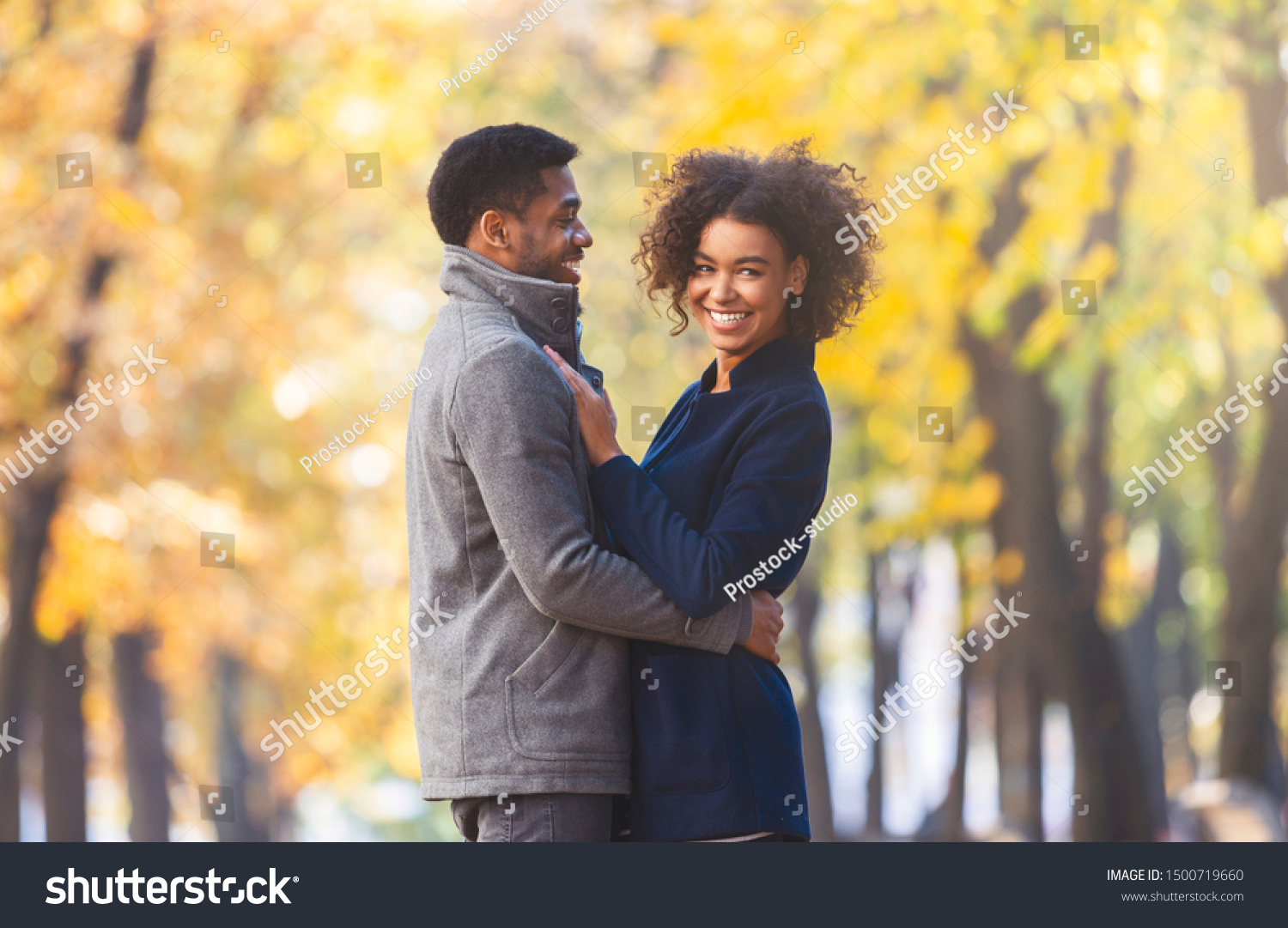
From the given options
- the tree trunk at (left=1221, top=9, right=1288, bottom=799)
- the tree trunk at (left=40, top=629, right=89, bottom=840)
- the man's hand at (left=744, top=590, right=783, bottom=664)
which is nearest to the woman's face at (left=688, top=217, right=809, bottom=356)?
the man's hand at (left=744, top=590, right=783, bottom=664)

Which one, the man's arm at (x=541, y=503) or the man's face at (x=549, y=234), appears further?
the man's face at (x=549, y=234)

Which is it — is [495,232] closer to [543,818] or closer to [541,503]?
[541,503]

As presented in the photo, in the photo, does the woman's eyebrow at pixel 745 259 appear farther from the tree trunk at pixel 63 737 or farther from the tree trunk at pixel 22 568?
the tree trunk at pixel 63 737

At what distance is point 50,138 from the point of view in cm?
766

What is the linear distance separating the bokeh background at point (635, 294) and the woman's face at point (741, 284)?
4.22 meters

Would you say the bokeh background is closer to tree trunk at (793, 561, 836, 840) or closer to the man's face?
tree trunk at (793, 561, 836, 840)

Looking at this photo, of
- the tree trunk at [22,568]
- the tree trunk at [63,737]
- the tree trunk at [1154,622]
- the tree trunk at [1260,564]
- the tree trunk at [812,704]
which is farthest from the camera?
the tree trunk at [1154,622]

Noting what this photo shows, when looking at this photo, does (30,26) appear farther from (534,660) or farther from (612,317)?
(534,660)

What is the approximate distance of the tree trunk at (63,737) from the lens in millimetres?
8680

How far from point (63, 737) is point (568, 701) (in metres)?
7.46

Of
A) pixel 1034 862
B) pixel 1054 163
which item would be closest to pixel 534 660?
pixel 1034 862

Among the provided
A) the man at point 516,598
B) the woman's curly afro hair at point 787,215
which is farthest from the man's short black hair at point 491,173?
the woman's curly afro hair at point 787,215

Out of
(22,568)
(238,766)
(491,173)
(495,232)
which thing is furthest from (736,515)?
(238,766)

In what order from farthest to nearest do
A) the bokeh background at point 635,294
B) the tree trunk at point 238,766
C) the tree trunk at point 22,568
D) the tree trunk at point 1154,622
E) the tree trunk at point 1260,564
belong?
1. the tree trunk at point 1154,622
2. the tree trunk at point 238,766
3. the tree trunk at point 22,568
4. the bokeh background at point 635,294
5. the tree trunk at point 1260,564
